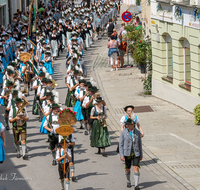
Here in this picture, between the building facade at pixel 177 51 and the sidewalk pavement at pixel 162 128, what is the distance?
1.78 feet

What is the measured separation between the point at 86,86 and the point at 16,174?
3927 millimetres

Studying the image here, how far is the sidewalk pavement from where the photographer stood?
12.7 meters

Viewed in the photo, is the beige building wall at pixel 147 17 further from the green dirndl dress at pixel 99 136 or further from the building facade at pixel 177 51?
the green dirndl dress at pixel 99 136

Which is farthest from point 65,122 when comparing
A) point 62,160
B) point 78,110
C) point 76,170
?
point 78,110

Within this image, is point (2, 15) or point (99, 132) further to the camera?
point (2, 15)

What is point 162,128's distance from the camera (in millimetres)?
16500

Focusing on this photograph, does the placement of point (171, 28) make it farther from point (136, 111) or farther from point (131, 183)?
point (131, 183)

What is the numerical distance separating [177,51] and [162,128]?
4.12m

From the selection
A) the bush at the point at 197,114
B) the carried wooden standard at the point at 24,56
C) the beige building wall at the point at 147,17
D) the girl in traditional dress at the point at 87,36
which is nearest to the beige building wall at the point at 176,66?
the bush at the point at 197,114

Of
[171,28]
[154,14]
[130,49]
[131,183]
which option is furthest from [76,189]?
[130,49]

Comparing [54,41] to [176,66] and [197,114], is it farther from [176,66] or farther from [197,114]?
[197,114]

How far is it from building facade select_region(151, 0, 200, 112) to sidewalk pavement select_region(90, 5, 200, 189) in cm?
54

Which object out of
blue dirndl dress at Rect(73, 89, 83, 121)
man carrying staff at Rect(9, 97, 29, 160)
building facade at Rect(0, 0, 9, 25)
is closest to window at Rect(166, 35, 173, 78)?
blue dirndl dress at Rect(73, 89, 83, 121)

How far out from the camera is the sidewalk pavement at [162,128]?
12.7 m
